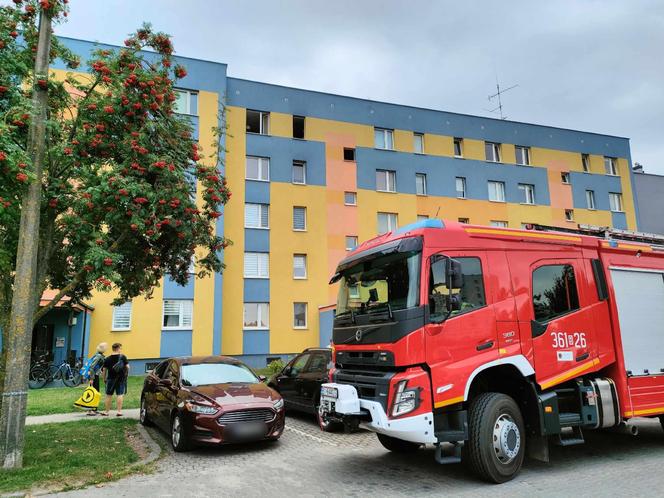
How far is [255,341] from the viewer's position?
24.2m

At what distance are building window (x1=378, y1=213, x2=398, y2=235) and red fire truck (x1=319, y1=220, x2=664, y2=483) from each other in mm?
19877

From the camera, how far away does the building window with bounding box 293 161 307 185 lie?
87.9 ft

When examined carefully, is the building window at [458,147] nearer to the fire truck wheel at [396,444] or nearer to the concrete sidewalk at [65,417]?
the concrete sidewalk at [65,417]

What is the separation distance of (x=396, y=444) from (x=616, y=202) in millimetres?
33553

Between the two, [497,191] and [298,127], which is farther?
[497,191]

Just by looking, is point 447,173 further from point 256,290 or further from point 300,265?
point 256,290

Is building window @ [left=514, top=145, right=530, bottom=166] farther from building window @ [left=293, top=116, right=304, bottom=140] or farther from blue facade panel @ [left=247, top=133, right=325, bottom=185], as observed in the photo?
building window @ [left=293, top=116, right=304, bottom=140]

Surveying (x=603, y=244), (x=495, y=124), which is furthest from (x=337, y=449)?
(x=495, y=124)

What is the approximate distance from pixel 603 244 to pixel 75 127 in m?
8.76

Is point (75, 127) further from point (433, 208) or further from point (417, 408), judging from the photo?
point (433, 208)

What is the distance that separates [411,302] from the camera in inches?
233

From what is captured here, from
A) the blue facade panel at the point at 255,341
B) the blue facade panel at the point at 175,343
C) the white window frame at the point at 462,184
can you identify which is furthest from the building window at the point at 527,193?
the blue facade panel at the point at 175,343

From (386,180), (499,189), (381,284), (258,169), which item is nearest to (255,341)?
(258,169)

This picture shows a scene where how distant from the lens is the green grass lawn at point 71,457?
627 centimetres
